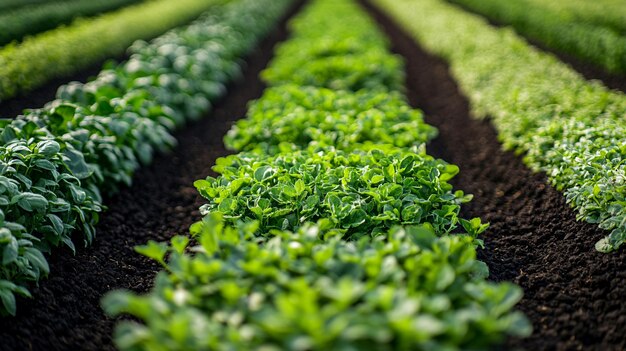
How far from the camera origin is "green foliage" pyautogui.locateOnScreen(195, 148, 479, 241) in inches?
115

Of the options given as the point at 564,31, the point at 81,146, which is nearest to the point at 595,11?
the point at 564,31

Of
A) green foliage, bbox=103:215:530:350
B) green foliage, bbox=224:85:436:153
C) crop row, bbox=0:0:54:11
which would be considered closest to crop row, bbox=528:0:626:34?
green foliage, bbox=224:85:436:153

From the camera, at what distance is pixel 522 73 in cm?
646

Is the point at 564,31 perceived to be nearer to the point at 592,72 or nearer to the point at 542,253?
the point at 592,72

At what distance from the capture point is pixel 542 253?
11.4 feet

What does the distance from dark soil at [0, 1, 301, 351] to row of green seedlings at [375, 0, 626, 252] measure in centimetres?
297

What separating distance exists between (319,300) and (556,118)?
364 centimetres

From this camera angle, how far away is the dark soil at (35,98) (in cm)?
627

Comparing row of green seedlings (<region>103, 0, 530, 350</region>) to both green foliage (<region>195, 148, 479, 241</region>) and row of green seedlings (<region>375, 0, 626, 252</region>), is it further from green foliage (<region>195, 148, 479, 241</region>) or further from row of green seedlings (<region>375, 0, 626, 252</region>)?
row of green seedlings (<region>375, 0, 626, 252</region>)

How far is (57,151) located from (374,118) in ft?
8.49

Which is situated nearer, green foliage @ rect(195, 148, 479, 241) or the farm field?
the farm field

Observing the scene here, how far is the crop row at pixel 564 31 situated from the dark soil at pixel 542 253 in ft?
12.2

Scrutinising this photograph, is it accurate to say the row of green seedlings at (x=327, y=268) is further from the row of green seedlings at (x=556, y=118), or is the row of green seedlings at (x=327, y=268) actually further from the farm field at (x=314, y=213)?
the row of green seedlings at (x=556, y=118)

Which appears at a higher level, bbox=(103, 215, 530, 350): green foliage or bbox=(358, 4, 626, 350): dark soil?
bbox=(103, 215, 530, 350): green foliage
